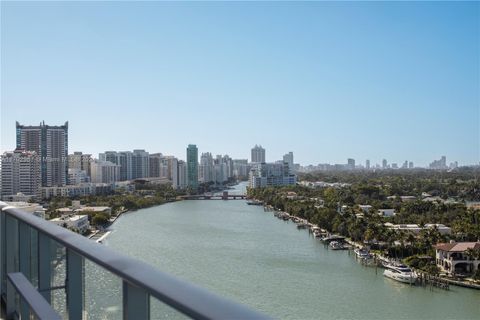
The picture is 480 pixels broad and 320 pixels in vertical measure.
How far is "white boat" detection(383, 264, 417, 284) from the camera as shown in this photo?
5062 mm

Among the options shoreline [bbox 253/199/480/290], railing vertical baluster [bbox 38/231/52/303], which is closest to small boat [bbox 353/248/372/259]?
shoreline [bbox 253/199/480/290]

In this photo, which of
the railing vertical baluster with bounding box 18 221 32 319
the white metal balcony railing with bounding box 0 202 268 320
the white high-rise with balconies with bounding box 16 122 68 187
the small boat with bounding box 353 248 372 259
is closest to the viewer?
the white metal balcony railing with bounding box 0 202 268 320

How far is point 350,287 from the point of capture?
189 inches

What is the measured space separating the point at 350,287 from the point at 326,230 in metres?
4.14

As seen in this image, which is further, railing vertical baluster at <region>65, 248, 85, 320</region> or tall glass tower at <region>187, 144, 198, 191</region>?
tall glass tower at <region>187, 144, 198, 191</region>

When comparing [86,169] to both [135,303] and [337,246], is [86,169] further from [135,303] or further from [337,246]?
[135,303]

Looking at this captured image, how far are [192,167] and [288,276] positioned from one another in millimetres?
17780

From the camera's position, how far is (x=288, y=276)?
5.07 m

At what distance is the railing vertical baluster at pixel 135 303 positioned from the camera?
9.9 inches

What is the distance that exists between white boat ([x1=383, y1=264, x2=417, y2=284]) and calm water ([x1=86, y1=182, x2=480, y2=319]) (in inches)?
3.1

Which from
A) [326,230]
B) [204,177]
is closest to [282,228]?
[326,230]

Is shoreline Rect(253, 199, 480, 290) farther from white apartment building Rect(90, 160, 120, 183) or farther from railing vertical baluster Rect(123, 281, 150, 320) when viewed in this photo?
white apartment building Rect(90, 160, 120, 183)

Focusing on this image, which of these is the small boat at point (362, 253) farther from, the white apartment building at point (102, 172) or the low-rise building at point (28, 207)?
the white apartment building at point (102, 172)

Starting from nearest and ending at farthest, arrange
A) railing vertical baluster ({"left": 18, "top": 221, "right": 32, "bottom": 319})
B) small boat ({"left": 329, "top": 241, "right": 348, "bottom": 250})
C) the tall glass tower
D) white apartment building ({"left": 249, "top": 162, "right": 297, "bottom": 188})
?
railing vertical baluster ({"left": 18, "top": 221, "right": 32, "bottom": 319})
small boat ({"left": 329, "top": 241, "right": 348, "bottom": 250})
the tall glass tower
white apartment building ({"left": 249, "top": 162, "right": 297, "bottom": 188})
